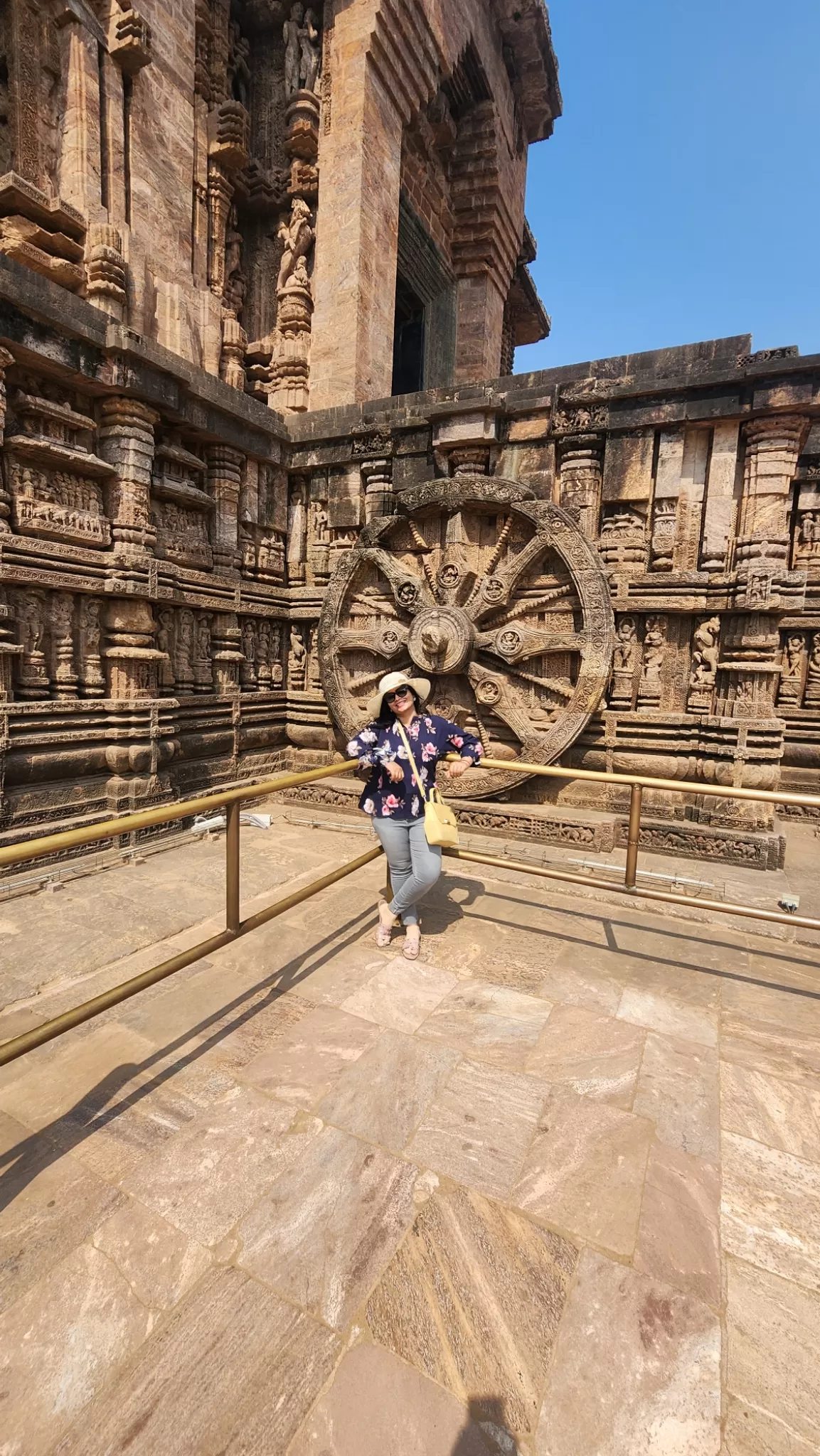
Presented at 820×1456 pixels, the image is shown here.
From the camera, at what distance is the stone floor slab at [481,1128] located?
1.88m

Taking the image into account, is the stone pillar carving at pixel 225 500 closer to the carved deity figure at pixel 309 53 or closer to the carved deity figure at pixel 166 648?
the carved deity figure at pixel 166 648

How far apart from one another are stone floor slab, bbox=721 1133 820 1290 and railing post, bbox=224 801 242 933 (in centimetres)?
208

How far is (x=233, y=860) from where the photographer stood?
2684 mm

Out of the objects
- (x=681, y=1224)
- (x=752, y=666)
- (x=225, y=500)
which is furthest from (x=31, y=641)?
(x=752, y=666)

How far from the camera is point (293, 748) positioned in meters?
7.41

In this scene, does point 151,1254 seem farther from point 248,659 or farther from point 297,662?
point 297,662

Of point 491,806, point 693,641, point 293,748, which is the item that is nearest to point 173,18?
point 293,748

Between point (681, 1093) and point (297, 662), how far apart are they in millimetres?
5977

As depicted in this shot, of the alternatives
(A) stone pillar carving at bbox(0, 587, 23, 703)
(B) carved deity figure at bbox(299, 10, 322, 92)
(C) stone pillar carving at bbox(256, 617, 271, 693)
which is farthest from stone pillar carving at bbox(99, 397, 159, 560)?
(B) carved deity figure at bbox(299, 10, 322, 92)

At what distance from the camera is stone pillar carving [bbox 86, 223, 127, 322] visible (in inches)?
247

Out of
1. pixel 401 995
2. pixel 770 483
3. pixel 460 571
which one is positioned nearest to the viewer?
pixel 401 995

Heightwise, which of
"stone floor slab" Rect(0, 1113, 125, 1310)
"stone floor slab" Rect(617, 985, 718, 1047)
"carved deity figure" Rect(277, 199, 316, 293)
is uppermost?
"carved deity figure" Rect(277, 199, 316, 293)

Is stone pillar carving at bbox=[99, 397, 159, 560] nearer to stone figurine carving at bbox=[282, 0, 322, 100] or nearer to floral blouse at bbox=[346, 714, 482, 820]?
floral blouse at bbox=[346, 714, 482, 820]

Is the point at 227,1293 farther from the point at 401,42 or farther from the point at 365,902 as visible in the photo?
the point at 401,42
